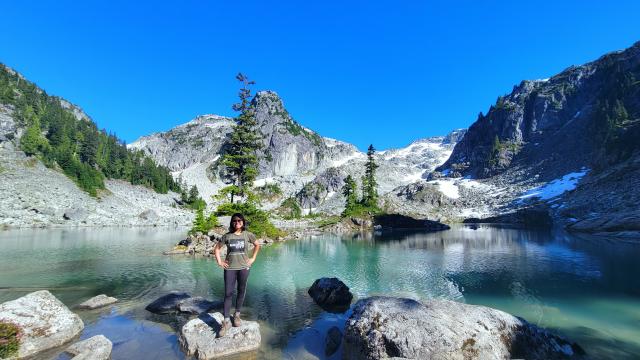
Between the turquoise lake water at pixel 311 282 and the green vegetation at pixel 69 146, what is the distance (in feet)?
292

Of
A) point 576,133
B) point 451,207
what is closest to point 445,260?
point 451,207

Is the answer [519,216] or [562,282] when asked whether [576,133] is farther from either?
[562,282]

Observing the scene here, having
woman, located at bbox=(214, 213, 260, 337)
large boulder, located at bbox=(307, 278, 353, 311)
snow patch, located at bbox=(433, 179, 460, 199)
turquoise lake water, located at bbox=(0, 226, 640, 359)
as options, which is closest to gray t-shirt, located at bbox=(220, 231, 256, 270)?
woman, located at bbox=(214, 213, 260, 337)

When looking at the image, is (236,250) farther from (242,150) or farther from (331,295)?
(242,150)

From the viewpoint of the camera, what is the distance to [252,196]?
46375 millimetres

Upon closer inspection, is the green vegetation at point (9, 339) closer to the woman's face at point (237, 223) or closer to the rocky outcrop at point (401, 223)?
the woman's face at point (237, 223)

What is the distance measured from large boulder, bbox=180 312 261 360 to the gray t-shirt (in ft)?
6.50

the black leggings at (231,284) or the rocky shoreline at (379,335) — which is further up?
the black leggings at (231,284)

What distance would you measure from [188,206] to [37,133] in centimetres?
5831

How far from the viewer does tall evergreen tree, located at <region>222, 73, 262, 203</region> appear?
4625 cm

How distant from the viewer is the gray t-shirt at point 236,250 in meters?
10.8

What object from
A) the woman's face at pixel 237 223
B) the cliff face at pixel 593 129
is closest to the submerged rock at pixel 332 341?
the woman's face at pixel 237 223

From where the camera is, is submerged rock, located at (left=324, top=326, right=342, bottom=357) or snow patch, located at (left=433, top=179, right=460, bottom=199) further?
snow patch, located at (left=433, top=179, right=460, bottom=199)

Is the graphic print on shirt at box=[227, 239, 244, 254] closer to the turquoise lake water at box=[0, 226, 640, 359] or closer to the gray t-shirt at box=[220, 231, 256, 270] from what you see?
the gray t-shirt at box=[220, 231, 256, 270]
